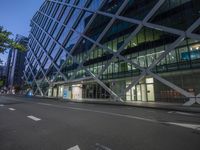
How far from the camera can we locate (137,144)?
3906mm

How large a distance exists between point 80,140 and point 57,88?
43022 millimetres

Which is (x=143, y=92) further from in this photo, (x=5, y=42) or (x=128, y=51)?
(x=5, y=42)

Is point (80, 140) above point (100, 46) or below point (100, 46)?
below

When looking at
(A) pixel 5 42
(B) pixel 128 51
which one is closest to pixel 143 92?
(B) pixel 128 51

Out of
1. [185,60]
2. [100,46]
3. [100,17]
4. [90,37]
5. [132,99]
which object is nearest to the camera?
[185,60]

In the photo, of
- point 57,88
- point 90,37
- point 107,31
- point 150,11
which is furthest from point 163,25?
point 57,88

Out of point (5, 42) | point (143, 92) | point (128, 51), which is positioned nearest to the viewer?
point (5, 42)

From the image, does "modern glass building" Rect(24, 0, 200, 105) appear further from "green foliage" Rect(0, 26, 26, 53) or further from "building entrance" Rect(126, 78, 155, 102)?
Answer: "green foliage" Rect(0, 26, 26, 53)

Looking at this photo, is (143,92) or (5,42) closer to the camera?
(5,42)

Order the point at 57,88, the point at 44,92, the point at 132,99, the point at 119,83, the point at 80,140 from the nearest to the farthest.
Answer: the point at 80,140, the point at 132,99, the point at 119,83, the point at 57,88, the point at 44,92

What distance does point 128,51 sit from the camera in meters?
25.7

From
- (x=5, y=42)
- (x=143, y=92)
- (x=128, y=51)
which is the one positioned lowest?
(x=143, y=92)

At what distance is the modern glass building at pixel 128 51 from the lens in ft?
62.3

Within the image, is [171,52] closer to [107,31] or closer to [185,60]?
[185,60]
